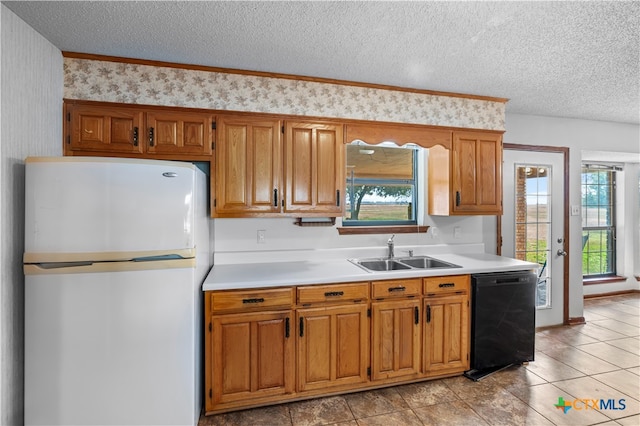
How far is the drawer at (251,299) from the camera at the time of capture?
6.84 ft

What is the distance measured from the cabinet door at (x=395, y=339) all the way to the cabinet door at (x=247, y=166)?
115cm

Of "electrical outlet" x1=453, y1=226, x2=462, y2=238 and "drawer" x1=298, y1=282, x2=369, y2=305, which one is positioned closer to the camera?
"drawer" x1=298, y1=282, x2=369, y2=305

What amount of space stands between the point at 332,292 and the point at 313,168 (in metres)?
0.99

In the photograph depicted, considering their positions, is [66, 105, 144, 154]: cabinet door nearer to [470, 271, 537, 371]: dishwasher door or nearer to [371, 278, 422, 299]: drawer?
[371, 278, 422, 299]: drawer

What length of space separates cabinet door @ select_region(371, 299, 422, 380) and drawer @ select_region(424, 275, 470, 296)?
0.15 meters

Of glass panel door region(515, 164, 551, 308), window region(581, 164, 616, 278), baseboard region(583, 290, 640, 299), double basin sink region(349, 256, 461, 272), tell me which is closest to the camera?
double basin sink region(349, 256, 461, 272)

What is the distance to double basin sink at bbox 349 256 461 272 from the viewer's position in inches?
113

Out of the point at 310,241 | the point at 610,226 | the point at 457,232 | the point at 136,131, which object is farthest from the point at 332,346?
the point at 610,226

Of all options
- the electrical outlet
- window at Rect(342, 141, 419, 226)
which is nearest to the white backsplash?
the electrical outlet

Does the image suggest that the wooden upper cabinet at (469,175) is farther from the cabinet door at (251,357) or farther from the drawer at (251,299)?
the cabinet door at (251,357)

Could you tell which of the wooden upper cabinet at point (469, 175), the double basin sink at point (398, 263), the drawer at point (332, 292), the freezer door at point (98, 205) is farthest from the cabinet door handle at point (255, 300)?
the wooden upper cabinet at point (469, 175)

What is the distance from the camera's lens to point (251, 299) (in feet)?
6.97

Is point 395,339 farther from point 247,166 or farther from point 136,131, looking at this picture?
point 136,131

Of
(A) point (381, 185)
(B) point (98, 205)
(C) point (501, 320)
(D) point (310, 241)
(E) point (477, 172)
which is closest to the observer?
(B) point (98, 205)
